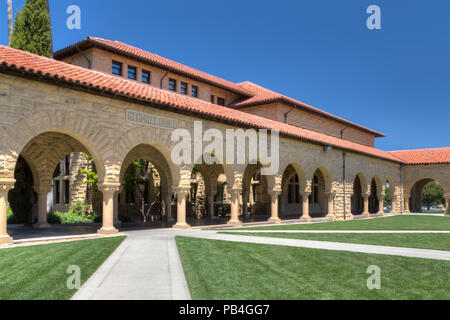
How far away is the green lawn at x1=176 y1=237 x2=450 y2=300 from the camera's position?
610 centimetres

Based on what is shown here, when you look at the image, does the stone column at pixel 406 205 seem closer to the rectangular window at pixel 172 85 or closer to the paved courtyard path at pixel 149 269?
the rectangular window at pixel 172 85

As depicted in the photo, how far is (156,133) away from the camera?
16.0 meters

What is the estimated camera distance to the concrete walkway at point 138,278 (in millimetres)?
5828

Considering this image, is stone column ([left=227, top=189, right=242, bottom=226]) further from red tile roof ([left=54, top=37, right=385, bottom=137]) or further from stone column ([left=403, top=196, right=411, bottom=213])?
stone column ([left=403, top=196, right=411, bottom=213])

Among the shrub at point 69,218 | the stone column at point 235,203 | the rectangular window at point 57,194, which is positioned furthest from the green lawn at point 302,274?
the rectangular window at point 57,194

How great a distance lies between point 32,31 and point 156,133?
14.3 metres

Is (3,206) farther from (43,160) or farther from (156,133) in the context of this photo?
(43,160)

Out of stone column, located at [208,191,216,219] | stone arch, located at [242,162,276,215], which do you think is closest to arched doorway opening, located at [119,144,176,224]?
stone column, located at [208,191,216,219]

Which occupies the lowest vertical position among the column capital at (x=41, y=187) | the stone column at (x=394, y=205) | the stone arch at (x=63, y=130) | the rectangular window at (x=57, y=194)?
the stone column at (x=394, y=205)

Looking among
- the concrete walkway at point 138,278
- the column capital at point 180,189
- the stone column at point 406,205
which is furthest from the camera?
the stone column at point 406,205

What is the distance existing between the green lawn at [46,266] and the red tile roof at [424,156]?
119ft

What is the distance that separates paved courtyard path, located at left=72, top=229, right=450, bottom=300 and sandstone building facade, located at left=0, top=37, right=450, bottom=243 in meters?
4.26
